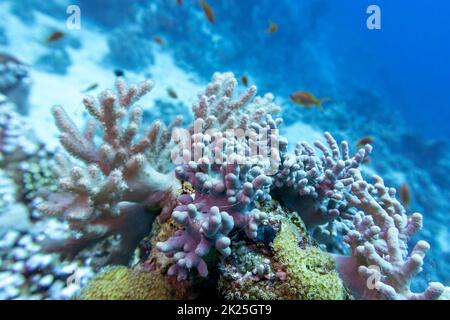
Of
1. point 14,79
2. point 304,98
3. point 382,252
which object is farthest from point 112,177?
point 304,98

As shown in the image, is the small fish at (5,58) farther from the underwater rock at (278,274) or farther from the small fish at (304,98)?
the underwater rock at (278,274)

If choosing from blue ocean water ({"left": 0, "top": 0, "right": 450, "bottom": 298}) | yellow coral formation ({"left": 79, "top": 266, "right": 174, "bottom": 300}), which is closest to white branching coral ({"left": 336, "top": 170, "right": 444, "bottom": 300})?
yellow coral formation ({"left": 79, "top": 266, "right": 174, "bottom": 300})

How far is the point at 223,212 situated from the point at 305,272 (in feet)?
2.19

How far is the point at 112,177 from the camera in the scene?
2.25 meters

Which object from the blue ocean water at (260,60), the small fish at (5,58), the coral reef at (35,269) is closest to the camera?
the coral reef at (35,269)

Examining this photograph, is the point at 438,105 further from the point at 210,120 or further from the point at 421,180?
the point at 210,120

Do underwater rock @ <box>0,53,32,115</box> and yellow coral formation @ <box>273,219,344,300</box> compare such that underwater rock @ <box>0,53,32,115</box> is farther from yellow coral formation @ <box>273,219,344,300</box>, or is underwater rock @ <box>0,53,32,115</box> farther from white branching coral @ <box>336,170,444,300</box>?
white branching coral @ <box>336,170,444,300</box>

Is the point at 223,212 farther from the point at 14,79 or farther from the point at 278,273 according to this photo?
the point at 14,79

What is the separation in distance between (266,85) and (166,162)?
49.3 ft

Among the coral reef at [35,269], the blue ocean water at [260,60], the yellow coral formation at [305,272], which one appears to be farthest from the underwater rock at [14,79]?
the yellow coral formation at [305,272]

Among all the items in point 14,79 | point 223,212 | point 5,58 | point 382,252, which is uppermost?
point 5,58

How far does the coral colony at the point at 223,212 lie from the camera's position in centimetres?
194

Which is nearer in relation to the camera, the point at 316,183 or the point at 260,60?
the point at 316,183

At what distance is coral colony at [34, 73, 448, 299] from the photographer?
6.38ft
